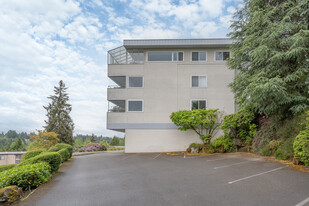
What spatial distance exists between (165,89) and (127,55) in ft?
17.3

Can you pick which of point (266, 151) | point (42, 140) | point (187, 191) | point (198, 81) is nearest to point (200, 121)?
point (198, 81)

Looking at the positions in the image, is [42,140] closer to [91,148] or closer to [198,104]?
[91,148]

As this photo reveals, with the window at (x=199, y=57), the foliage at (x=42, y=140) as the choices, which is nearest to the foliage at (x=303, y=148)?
the window at (x=199, y=57)

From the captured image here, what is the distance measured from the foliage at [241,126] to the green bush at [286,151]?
157 inches

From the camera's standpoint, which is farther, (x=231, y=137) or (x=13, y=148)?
(x=13, y=148)

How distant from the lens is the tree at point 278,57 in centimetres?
979

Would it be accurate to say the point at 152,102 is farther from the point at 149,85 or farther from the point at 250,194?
the point at 250,194

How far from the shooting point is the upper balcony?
19000 millimetres

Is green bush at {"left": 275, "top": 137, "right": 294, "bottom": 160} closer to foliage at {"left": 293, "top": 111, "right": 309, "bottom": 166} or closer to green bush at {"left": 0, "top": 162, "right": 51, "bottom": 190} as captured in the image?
foliage at {"left": 293, "top": 111, "right": 309, "bottom": 166}

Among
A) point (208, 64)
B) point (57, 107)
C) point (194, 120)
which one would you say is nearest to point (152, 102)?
point (194, 120)

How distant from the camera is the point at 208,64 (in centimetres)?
1834

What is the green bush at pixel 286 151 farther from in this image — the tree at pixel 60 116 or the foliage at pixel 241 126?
the tree at pixel 60 116

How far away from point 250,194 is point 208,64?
14955 mm

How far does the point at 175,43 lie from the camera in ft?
58.9
